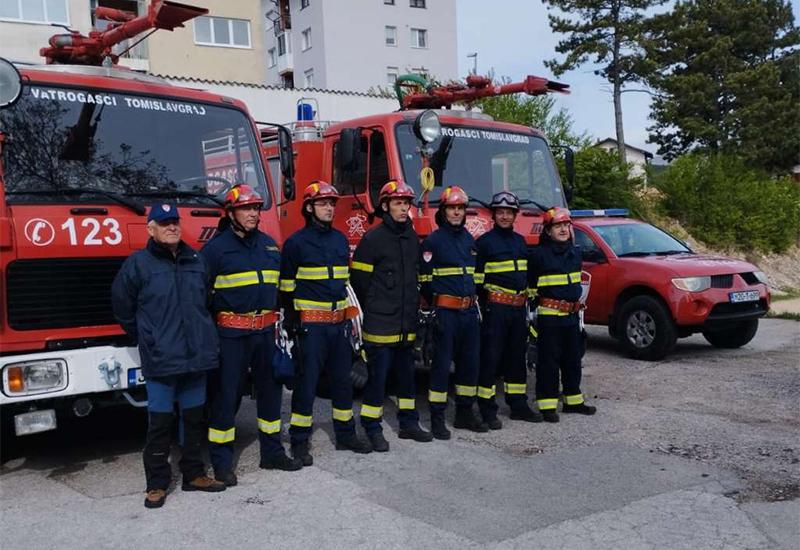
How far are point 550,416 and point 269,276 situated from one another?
2720mm

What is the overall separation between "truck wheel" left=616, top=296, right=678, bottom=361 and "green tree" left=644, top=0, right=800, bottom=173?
27.4 metres

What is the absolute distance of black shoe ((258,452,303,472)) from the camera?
17.5 feet

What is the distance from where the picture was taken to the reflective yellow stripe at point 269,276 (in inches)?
202

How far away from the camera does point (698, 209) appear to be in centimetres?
2172

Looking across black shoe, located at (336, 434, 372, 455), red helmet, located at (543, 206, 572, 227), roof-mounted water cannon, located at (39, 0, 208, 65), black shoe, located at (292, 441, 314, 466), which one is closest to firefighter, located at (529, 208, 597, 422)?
red helmet, located at (543, 206, 572, 227)

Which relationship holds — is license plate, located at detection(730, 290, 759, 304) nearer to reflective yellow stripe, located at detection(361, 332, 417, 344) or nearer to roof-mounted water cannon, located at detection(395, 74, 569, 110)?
roof-mounted water cannon, located at detection(395, 74, 569, 110)

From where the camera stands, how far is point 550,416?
6.52m

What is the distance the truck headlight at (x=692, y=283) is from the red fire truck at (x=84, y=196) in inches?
198

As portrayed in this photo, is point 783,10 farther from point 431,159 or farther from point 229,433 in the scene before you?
point 229,433

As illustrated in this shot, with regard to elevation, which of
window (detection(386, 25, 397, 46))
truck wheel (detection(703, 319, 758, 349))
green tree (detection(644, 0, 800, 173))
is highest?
window (detection(386, 25, 397, 46))

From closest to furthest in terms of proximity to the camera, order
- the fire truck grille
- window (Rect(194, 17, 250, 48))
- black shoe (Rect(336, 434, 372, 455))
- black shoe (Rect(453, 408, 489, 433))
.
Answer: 1. the fire truck grille
2. black shoe (Rect(336, 434, 372, 455))
3. black shoe (Rect(453, 408, 489, 433))
4. window (Rect(194, 17, 250, 48))

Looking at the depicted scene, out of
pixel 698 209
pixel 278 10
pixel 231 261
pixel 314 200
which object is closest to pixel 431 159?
pixel 314 200

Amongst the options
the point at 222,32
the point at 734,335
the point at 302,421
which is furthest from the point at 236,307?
the point at 222,32

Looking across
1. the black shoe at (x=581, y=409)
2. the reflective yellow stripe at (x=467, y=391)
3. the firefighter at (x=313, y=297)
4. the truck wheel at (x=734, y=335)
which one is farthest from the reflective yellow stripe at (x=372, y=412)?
the truck wheel at (x=734, y=335)
